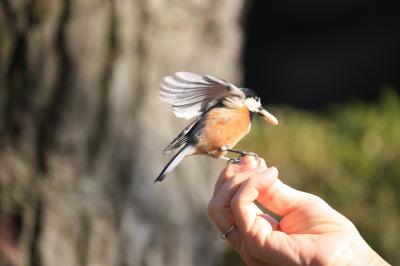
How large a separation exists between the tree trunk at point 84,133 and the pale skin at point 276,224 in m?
1.22

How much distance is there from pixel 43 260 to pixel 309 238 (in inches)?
60.9

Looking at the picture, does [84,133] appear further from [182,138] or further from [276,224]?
[276,224]

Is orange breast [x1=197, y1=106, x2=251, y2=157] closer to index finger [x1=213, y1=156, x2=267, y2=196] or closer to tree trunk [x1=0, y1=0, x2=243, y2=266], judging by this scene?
index finger [x1=213, y1=156, x2=267, y2=196]

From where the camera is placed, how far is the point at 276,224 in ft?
6.95

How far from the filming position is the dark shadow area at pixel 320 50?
844 centimetres

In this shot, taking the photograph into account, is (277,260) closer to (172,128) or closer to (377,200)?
(172,128)

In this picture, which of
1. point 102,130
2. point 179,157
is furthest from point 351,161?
point 179,157

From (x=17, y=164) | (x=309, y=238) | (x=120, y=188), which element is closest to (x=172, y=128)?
(x=120, y=188)

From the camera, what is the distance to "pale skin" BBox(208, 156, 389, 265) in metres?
1.98

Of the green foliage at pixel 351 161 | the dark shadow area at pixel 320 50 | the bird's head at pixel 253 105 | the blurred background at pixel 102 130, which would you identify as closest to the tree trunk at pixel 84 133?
the blurred background at pixel 102 130

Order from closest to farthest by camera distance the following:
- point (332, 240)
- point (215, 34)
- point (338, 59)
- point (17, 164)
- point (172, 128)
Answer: point (332, 240)
point (17, 164)
point (172, 128)
point (215, 34)
point (338, 59)

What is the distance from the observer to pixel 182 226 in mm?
3445

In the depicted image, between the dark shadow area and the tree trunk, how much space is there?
5414 mm

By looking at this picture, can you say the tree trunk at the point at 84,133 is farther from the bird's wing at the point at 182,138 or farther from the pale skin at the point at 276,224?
the pale skin at the point at 276,224
